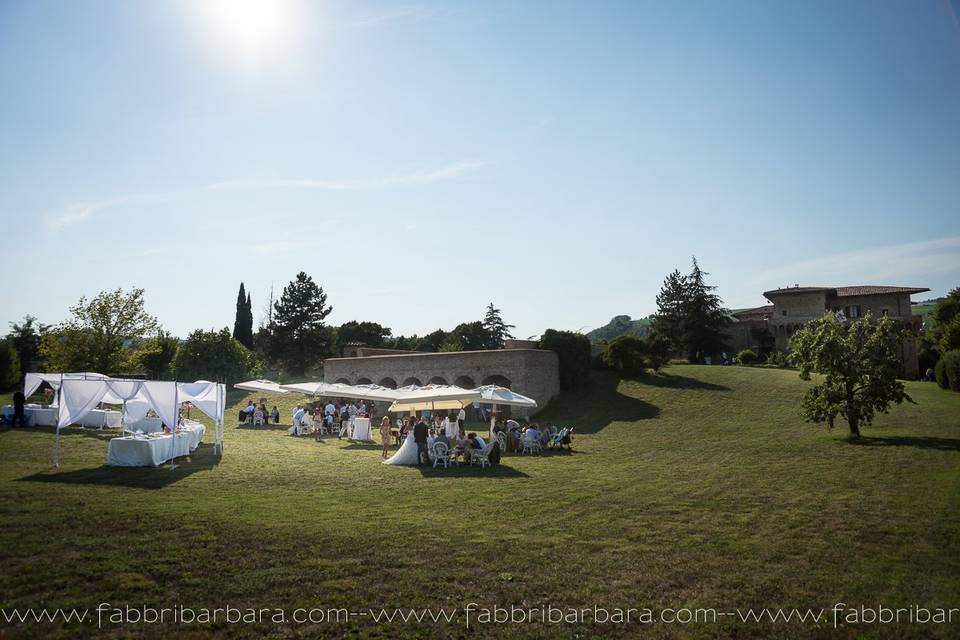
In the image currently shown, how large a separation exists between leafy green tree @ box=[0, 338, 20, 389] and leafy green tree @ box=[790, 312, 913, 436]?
180 ft

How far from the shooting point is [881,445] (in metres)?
19.1

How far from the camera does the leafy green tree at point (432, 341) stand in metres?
73.2

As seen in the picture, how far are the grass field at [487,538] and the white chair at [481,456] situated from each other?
31.2 inches

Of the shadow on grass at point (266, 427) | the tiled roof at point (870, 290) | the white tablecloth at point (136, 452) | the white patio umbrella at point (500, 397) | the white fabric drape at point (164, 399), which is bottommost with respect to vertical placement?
the shadow on grass at point (266, 427)

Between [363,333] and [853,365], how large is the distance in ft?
228

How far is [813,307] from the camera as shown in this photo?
5525cm

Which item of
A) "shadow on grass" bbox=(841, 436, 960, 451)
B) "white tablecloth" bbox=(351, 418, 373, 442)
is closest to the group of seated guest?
"white tablecloth" bbox=(351, 418, 373, 442)

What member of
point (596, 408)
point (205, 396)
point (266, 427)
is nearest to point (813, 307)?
point (596, 408)

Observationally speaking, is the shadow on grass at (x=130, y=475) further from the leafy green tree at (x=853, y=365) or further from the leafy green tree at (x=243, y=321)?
the leafy green tree at (x=243, y=321)

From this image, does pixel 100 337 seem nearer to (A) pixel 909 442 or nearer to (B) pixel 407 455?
(B) pixel 407 455

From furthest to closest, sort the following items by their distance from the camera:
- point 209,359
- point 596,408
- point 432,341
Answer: point 432,341 < point 209,359 < point 596,408

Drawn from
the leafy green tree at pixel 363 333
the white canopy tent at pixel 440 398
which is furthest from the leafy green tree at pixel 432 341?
the white canopy tent at pixel 440 398

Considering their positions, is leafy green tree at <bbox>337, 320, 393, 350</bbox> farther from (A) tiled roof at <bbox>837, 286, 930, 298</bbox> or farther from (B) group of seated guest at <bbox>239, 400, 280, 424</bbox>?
(A) tiled roof at <bbox>837, 286, 930, 298</bbox>

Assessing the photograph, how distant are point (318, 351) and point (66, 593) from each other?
63965mm
